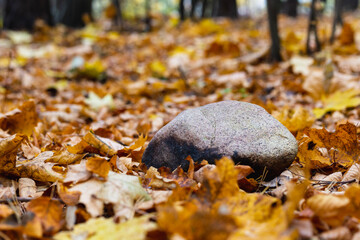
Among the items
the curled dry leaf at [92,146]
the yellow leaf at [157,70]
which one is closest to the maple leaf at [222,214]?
the curled dry leaf at [92,146]

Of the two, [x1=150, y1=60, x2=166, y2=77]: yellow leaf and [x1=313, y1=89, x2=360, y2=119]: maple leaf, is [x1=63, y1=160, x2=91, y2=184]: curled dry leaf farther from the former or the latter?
[x1=150, y1=60, x2=166, y2=77]: yellow leaf

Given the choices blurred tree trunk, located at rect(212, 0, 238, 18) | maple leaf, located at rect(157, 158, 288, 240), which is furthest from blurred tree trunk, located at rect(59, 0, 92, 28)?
maple leaf, located at rect(157, 158, 288, 240)

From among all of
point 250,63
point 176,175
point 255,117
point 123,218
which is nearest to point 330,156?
point 255,117

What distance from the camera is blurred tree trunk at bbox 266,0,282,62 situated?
4074 mm

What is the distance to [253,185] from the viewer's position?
1308 mm

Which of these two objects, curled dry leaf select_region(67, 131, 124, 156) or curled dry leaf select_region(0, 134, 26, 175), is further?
curled dry leaf select_region(67, 131, 124, 156)

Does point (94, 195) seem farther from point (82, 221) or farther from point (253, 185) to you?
point (253, 185)

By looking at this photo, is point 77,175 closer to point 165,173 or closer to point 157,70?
point 165,173

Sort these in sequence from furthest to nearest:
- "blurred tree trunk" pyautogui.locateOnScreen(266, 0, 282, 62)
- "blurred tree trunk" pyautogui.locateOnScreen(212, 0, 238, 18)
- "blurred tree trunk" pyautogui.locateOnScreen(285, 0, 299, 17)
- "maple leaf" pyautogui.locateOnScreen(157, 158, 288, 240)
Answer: "blurred tree trunk" pyautogui.locateOnScreen(285, 0, 299, 17)
"blurred tree trunk" pyautogui.locateOnScreen(212, 0, 238, 18)
"blurred tree trunk" pyautogui.locateOnScreen(266, 0, 282, 62)
"maple leaf" pyautogui.locateOnScreen(157, 158, 288, 240)

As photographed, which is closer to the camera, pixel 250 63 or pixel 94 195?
pixel 94 195

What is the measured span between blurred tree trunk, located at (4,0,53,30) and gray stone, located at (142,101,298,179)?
330 inches

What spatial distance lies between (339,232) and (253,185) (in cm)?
45

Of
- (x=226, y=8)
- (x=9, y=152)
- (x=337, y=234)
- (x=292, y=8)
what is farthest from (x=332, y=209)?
(x=292, y=8)

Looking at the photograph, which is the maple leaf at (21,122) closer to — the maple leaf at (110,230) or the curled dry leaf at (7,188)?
the curled dry leaf at (7,188)
